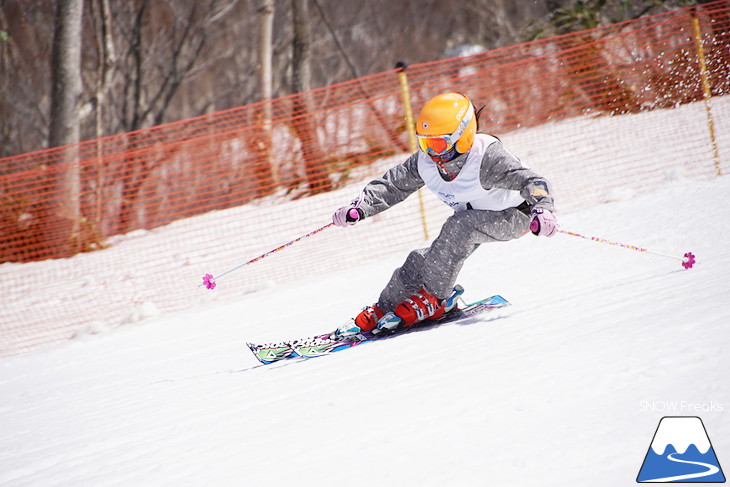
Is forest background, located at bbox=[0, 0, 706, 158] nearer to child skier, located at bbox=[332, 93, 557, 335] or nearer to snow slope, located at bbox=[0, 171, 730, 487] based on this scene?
snow slope, located at bbox=[0, 171, 730, 487]

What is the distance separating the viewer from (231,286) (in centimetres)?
822

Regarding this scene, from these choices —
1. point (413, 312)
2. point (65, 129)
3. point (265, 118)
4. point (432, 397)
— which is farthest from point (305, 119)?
point (432, 397)

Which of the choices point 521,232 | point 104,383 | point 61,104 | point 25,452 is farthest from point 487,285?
point 61,104

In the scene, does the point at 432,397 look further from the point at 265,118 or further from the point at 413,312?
the point at 265,118

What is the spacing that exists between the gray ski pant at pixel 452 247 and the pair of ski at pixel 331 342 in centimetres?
22

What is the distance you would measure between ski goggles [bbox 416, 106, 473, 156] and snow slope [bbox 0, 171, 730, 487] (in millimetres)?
1098

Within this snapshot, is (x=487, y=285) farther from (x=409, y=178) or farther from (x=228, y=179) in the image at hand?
(x=228, y=179)

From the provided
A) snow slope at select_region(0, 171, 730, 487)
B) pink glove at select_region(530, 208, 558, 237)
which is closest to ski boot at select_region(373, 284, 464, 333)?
snow slope at select_region(0, 171, 730, 487)

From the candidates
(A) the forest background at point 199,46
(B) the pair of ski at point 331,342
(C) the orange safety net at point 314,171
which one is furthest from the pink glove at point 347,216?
(A) the forest background at point 199,46

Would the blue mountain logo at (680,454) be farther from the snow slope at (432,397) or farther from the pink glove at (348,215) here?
the pink glove at (348,215)

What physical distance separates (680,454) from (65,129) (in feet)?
38.4

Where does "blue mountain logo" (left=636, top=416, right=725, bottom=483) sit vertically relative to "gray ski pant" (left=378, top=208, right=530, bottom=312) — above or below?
below

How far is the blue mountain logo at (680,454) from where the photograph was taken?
2037 mm

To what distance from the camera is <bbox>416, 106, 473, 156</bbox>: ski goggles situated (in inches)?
165
